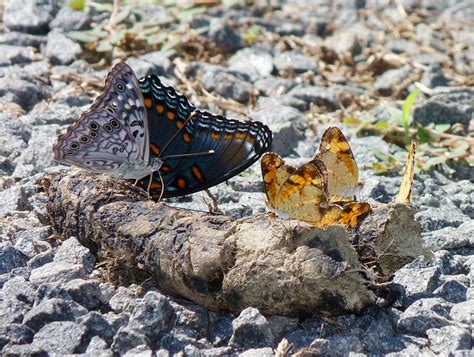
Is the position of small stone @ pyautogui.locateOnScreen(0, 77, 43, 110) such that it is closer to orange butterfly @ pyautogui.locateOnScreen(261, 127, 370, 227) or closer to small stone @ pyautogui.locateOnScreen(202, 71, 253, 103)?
small stone @ pyautogui.locateOnScreen(202, 71, 253, 103)

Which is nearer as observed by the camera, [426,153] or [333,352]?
[333,352]

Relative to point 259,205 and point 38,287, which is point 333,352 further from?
point 259,205

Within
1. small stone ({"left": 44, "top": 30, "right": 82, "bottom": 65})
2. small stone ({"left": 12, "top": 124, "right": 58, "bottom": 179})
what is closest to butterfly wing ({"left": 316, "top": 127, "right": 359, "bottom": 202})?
small stone ({"left": 12, "top": 124, "right": 58, "bottom": 179})

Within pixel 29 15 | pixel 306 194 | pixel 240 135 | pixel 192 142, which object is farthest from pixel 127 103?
pixel 29 15

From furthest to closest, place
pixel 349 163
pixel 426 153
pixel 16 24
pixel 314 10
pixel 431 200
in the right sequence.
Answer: pixel 314 10, pixel 16 24, pixel 426 153, pixel 431 200, pixel 349 163

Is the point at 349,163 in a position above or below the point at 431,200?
above

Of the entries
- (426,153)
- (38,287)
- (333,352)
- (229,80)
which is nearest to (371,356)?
(333,352)
